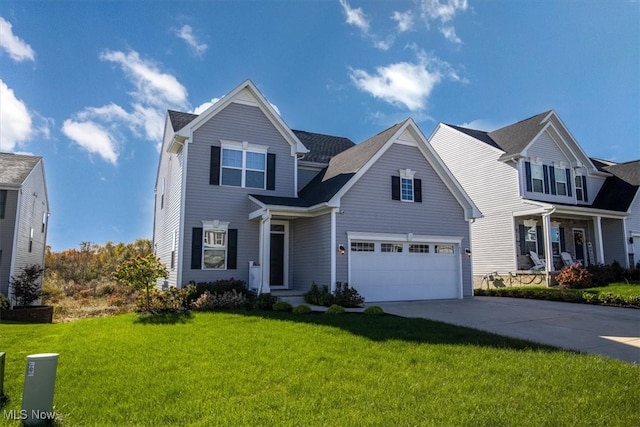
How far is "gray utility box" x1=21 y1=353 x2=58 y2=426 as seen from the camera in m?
4.45

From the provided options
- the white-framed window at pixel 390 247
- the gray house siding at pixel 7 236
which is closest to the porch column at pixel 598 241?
the white-framed window at pixel 390 247

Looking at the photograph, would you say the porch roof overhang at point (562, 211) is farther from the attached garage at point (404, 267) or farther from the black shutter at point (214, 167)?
the black shutter at point (214, 167)

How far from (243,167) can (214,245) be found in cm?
327

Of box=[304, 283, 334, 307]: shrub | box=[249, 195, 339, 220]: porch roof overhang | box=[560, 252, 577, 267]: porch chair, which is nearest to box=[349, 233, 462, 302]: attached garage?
box=[304, 283, 334, 307]: shrub

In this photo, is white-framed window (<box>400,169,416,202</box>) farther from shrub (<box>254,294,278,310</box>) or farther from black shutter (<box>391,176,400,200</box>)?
shrub (<box>254,294,278,310</box>)

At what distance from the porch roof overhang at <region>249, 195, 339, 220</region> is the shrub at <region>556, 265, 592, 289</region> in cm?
1189

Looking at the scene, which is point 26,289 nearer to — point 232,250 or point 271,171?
point 232,250

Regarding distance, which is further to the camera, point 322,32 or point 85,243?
point 85,243

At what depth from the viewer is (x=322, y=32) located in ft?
45.2

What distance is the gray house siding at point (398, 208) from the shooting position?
14562 millimetres

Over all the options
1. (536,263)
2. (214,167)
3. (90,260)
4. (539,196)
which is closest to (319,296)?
(214,167)

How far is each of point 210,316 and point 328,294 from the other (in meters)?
3.95

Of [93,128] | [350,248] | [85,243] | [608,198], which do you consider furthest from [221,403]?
[85,243]

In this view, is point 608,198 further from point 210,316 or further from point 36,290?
point 36,290
